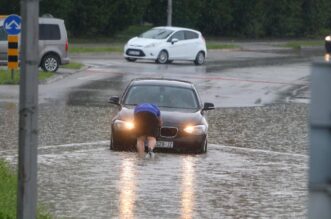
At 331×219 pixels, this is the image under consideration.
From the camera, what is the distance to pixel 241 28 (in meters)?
70.5

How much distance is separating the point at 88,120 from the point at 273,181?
28.5 feet

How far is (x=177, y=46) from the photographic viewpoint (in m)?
44.9

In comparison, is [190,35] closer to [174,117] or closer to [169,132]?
[174,117]

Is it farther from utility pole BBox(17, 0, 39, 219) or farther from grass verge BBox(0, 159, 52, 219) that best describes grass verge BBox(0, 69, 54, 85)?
utility pole BBox(17, 0, 39, 219)

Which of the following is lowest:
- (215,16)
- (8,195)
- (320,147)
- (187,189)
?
(187,189)

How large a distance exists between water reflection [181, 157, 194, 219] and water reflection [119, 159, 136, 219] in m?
0.61

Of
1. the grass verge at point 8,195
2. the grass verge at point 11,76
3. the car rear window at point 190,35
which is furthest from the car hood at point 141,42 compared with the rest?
the grass verge at point 8,195

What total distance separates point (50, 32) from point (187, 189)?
78.9 ft

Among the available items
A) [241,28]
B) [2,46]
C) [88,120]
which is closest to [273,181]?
[88,120]

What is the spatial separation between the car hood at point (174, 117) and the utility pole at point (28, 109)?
37.7ft

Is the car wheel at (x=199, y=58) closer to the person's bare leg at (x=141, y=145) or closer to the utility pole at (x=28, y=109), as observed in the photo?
the person's bare leg at (x=141, y=145)

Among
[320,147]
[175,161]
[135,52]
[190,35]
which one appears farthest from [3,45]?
[320,147]

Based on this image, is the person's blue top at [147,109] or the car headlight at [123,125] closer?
the person's blue top at [147,109]

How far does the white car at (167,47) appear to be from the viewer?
44.1 m
